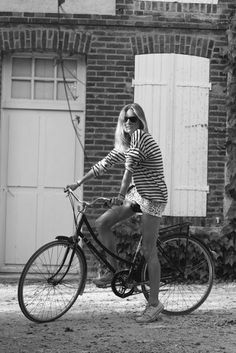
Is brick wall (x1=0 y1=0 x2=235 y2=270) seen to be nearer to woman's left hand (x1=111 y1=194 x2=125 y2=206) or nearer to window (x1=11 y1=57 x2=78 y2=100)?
window (x1=11 y1=57 x2=78 y2=100)

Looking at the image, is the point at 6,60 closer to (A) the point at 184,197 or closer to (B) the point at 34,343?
(A) the point at 184,197

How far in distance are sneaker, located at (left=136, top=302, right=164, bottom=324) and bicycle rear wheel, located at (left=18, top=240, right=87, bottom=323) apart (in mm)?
599

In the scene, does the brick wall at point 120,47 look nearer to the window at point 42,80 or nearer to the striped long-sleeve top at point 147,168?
the window at point 42,80

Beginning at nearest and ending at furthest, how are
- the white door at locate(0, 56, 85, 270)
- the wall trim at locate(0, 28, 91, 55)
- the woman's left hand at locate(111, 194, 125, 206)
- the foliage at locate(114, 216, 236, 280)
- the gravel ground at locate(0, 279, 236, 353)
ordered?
1. the gravel ground at locate(0, 279, 236, 353)
2. the woman's left hand at locate(111, 194, 125, 206)
3. the foliage at locate(114, 216, 236, 280)
4. the wall trim at locate(0, 28, 91, 55)
5. the white door at locate(0, 56, 85, 270)

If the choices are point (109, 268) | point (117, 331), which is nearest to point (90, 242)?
point (109, 268)

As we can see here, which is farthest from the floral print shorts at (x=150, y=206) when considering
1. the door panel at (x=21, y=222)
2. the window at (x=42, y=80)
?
the window at (x=42, y=80)

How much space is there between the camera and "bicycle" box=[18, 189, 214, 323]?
6078 mm

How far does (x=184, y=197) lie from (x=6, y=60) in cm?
300

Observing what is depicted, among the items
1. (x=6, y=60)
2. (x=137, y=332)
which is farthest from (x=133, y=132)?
(x=6, y=60)

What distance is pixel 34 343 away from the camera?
18.1 ft

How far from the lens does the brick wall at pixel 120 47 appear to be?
9.21 meters

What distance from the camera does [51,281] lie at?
616 cm

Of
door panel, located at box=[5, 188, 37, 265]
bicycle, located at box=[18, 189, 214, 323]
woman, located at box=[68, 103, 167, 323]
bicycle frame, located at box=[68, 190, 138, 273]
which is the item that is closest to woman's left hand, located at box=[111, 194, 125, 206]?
woman, located at box=[68, 103, 167, 323]

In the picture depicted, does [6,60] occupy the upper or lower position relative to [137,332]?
upper
